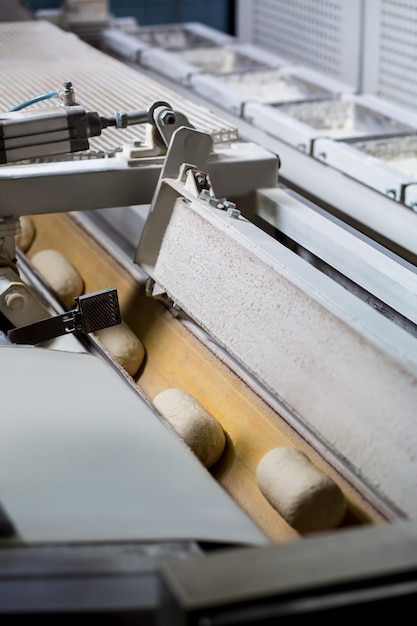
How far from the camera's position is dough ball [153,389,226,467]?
6.11ft

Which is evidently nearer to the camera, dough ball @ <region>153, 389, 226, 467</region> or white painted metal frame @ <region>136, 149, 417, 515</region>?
white painted metal frame @ <region>136, 149, 417, 515</region>

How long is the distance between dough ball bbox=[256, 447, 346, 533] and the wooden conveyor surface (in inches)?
2.1

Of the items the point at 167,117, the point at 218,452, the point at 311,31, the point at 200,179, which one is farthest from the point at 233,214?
the point at 311,31

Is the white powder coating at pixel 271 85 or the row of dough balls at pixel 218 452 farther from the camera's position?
the white powder coating at pixel 271 85

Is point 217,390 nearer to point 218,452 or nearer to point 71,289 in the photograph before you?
point 218,452

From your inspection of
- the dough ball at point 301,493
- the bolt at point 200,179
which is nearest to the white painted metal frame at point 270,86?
the bolt at point 200,179

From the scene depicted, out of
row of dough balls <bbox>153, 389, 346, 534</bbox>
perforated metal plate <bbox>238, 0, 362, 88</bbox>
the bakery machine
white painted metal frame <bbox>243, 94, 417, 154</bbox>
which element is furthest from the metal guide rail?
row of dough balls <bbox>153, 389, 346, 534</bbox>

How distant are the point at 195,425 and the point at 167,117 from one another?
0.75 metres

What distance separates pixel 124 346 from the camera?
2.27 meters

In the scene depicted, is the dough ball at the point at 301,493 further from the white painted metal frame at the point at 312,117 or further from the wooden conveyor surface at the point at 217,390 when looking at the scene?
the white painted metal frame at the point at 312,117

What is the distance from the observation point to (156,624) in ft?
3.29

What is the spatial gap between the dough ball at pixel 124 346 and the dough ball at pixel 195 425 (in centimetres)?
29

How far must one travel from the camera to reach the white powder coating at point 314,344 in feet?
4.53

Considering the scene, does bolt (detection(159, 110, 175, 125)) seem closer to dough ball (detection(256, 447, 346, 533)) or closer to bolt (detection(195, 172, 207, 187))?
bolt (detection(195, 172, 207, 187))
